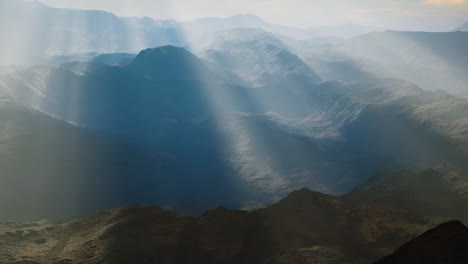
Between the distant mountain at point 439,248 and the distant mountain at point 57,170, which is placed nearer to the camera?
the distant mountain at point 439,248

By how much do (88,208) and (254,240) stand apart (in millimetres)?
104062

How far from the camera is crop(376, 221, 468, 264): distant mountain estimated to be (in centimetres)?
1327

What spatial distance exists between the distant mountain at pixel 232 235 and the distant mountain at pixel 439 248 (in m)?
12.2

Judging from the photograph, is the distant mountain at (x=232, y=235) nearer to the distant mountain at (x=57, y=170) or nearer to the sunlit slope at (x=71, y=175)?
the sunlit slope at (x=71, y=175)

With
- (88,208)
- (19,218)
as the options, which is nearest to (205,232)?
(19,218)

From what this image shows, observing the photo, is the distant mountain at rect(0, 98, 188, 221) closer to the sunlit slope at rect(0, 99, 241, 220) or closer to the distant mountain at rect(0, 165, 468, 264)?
the sunlit slope at rect(0, 99, 241, 220)

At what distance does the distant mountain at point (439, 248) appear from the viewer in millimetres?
13266

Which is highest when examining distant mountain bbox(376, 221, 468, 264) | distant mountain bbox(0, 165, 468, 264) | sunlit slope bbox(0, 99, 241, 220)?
sunlit slope bbox(0, 99, 241, 220)

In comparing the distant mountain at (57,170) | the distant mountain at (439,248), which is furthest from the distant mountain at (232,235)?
the distant mountain at (57,170)

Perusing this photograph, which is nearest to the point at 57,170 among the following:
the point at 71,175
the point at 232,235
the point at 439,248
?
the point at 71,175

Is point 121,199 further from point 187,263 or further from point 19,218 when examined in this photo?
point 187,263

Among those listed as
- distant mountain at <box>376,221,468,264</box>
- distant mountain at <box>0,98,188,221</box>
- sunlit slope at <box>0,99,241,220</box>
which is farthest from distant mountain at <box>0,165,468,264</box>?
distant mountain at <box>0,98,188,221</box>

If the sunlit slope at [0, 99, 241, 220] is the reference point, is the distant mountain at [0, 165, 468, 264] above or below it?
below

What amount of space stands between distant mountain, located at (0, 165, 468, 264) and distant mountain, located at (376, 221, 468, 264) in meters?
12.2
